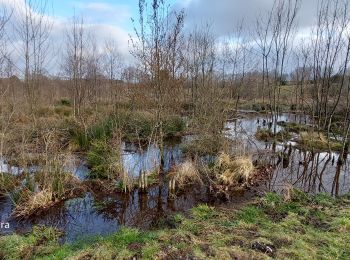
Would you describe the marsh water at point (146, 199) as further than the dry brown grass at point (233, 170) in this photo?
No

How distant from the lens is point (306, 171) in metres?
9.76

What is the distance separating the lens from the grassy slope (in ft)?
13.3

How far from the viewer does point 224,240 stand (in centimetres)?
444

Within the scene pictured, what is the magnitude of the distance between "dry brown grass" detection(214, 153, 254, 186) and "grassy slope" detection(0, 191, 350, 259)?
77.7 inches

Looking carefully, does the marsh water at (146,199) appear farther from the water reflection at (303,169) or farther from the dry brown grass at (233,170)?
the dry brown grass at (233,170)

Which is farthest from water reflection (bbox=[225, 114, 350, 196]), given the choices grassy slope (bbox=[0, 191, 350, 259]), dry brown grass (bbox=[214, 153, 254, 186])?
grassy slope (bbox=[0, 191, 350, 259])

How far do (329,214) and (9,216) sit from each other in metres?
6.43

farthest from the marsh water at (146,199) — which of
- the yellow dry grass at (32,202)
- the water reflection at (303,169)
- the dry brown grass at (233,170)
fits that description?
the dry brown grass at (233,170)

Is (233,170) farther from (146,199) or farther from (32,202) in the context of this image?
(32,202)

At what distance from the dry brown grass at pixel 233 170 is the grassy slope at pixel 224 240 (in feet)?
A: 6.47

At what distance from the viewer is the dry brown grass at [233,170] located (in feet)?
25.9

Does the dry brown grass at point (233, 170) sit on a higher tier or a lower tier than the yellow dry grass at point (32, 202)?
higher

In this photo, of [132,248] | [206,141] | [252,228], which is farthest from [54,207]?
[206,141]

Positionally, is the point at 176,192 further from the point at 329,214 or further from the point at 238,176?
the point at 329,214
